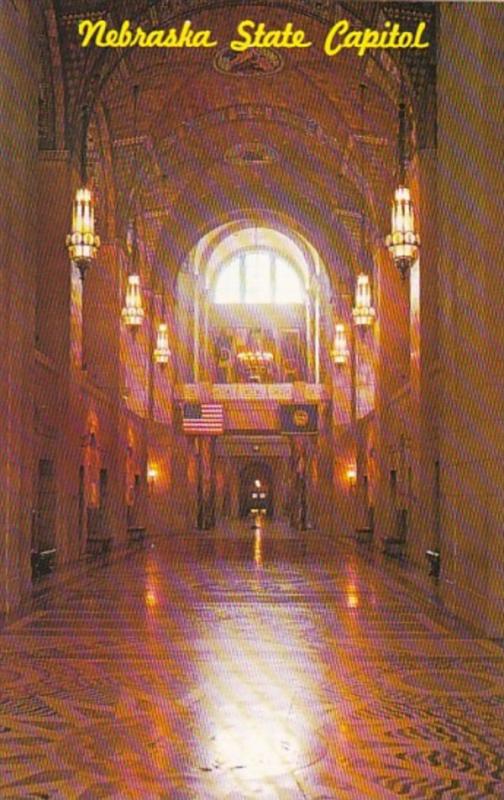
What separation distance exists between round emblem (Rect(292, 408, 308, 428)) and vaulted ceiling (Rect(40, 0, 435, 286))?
182 inches

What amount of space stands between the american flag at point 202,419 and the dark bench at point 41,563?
1374cm

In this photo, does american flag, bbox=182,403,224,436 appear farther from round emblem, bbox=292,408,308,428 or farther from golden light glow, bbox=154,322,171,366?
round emblem, bbox=292,408,308,428

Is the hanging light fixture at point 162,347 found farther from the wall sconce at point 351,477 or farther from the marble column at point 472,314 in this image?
the marble column at point 472,314

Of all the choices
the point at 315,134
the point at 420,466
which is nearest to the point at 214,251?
the point at 315,134

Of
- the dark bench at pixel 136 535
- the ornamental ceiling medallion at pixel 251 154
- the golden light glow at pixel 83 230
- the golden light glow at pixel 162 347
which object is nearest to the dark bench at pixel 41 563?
the golden light glow at pixel 83 230

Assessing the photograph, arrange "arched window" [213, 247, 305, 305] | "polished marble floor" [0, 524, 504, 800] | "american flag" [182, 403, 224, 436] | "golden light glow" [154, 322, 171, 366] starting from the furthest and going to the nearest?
"arched window" [213, 247, 305, 305]
"american flag" [182, 403, 224, 436]
"golden light glow" [154, 322, 171, 366]
"polished marble floor" [0, 524, 504, 800]

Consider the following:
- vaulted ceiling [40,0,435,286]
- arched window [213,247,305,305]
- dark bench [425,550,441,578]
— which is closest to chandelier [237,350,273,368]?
arched window [213,247,305,305]

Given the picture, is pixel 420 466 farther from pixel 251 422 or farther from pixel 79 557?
pixel 251 422

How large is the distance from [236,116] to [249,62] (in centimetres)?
294

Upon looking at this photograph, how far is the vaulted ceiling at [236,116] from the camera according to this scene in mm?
17375

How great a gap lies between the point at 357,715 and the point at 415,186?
12.6m

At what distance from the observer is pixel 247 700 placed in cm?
642

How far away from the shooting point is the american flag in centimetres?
2936

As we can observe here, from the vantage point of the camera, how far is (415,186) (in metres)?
17.1
